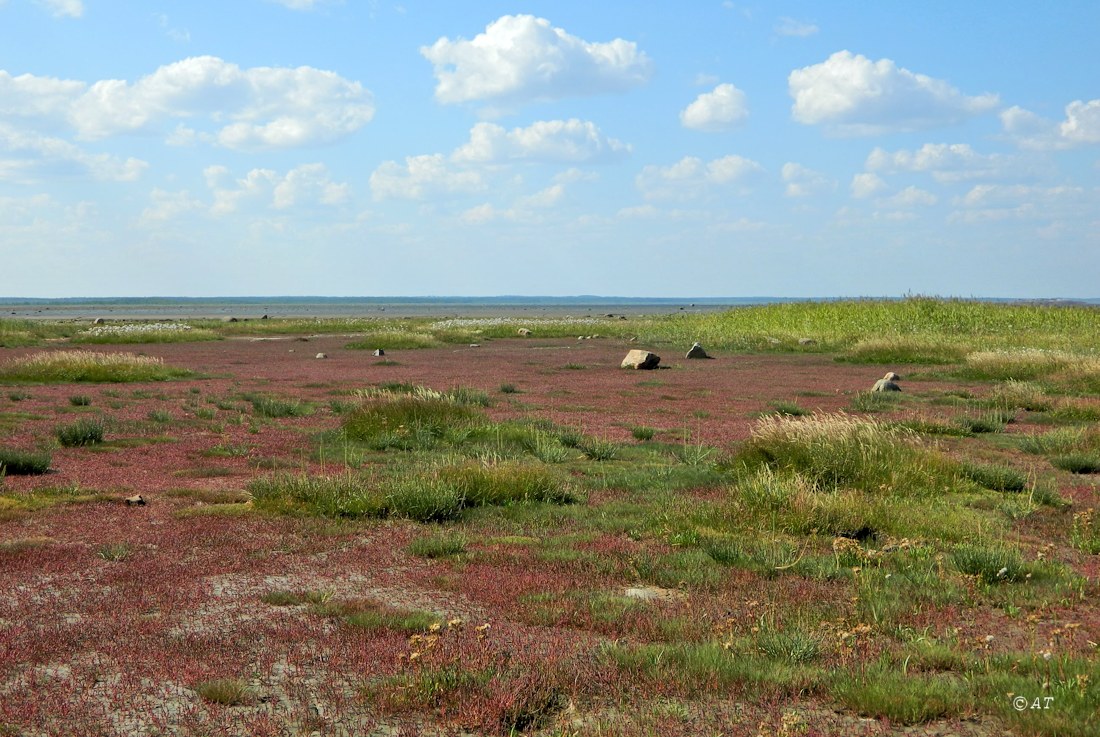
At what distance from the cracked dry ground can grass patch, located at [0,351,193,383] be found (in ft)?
44.9

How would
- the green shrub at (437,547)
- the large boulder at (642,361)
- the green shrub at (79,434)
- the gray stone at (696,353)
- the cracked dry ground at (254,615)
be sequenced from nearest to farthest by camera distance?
the cracked dry ground at (254,615) < the green shrub at (437,547) < the green shrub at (79,434) < the large boulder at (642,361) < the gray stone at (696,353)

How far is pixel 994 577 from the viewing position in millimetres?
8086

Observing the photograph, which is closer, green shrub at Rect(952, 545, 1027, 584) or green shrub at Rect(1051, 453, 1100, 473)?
green shrub at Rect(952, 545, 1027, 584)

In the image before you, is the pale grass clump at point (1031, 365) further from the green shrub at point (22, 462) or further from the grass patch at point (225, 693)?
the grass patch at point (225, 693)

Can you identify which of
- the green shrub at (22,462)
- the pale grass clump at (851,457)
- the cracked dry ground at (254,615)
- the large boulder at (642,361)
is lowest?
the cracked dry ground at (254,615)

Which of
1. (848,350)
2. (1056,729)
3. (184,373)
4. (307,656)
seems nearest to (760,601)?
Answer: (1056,729)

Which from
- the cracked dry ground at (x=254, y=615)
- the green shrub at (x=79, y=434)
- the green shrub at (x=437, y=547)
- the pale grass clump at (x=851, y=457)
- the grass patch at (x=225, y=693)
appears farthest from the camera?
the green shrub at (x=79, y=434)

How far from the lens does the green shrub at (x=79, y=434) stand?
16359mm

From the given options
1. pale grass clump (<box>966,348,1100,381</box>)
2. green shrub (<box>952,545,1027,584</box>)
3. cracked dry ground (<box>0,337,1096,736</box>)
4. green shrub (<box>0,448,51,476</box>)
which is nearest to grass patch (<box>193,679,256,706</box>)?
cracked dry ground (<box>0,337,1096,736</box>)

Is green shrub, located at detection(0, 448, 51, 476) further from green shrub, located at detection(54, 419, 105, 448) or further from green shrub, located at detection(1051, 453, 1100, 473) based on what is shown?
green shrub, located at detection(1051, 453, 1100, 473)

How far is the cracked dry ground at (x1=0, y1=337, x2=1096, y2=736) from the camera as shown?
5.29m

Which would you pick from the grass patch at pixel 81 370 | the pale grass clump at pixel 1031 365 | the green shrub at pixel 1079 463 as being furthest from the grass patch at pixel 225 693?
the grass patch at pixel 81 370

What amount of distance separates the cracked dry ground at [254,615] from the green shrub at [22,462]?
26 centimetres

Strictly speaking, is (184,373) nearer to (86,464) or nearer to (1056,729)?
(86,464)
